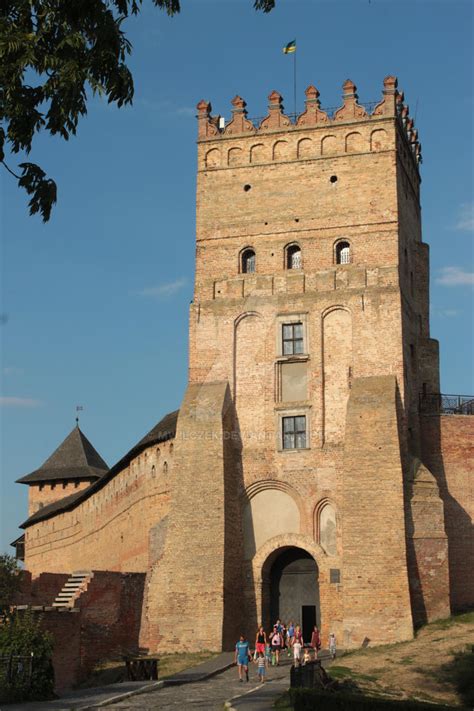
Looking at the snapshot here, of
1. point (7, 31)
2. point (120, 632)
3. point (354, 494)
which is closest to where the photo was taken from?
point (7, 31)

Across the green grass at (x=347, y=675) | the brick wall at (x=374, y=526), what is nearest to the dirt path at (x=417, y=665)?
the green grass at (x=347, y=675)

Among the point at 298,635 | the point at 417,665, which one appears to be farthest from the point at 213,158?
A: the point at 417,665

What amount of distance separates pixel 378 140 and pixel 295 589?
15162mm

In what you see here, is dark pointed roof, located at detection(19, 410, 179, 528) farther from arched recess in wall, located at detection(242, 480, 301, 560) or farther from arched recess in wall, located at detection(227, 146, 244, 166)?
arched recess in wall, located at detection(227, 146, 244, 166)

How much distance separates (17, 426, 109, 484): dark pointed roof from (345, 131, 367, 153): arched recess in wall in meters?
30.7

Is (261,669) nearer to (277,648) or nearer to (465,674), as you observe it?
(277,648)

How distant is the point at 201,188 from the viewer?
130 ft

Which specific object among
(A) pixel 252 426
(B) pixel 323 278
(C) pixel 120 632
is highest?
(B) pixel 323 278

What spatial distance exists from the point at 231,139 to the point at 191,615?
16.6 meters

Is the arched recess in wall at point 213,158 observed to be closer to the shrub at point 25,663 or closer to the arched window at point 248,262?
the arched window at point 248,262

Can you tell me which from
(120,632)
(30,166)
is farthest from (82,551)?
(30,166)

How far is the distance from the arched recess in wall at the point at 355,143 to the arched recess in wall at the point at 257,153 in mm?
2987

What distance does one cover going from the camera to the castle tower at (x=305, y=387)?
110 ft

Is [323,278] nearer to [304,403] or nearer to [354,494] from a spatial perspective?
[304,403]
